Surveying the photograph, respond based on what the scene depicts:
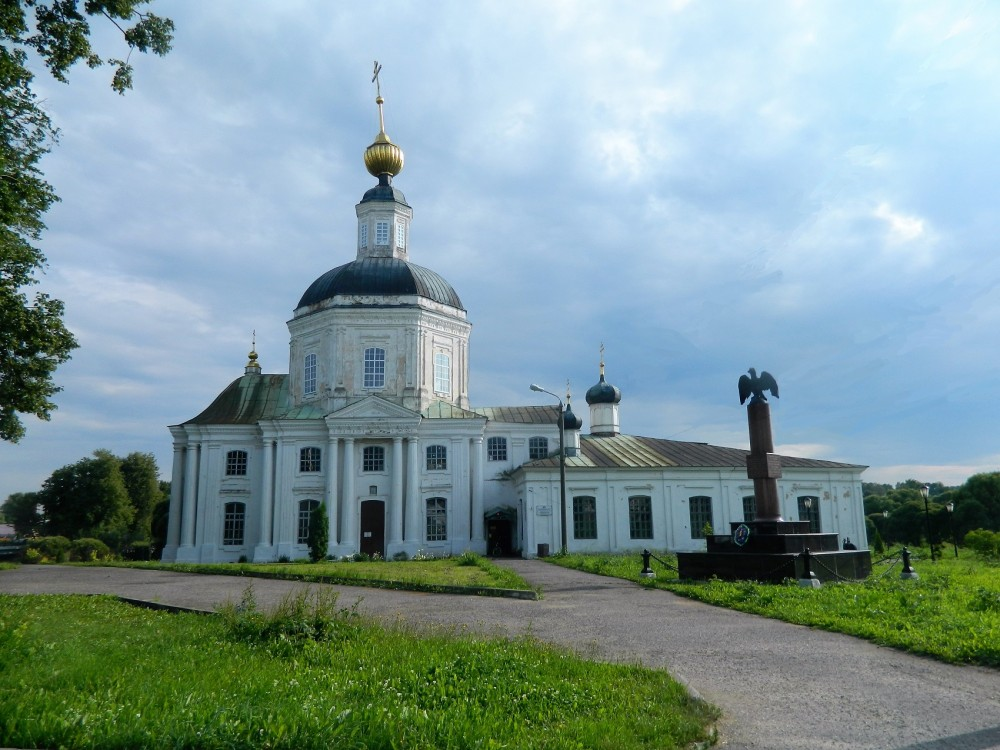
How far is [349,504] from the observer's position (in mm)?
34406

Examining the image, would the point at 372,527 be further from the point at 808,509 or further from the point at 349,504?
the point at 808,509

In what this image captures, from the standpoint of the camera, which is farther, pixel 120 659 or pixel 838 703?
pixel 120 659

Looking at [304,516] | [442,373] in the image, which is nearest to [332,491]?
[304,516]

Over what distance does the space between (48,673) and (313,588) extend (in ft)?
34.4

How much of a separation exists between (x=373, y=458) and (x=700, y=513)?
51.4 ft

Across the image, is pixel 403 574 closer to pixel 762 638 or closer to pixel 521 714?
pixel 762 638

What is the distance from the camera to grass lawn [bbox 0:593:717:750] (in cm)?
483

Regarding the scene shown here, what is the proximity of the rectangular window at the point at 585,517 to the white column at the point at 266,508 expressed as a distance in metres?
13.8

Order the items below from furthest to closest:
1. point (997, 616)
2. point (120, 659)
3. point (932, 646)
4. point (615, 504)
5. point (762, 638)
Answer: point (615, 504) → point (997, 616) → point (762, 638) → point (932, 646) → point (120, 659)

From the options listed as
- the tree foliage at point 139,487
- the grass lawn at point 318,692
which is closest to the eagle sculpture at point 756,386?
the grass lawn at point 318,692

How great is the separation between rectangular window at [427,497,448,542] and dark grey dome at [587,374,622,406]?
1138 centimetres

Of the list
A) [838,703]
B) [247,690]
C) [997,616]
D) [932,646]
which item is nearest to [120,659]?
[247,690]

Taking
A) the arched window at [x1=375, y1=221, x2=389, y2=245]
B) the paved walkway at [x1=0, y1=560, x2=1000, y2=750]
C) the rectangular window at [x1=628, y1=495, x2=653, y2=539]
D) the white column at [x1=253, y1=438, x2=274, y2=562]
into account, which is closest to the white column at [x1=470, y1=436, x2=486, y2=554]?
the rectangular window at [x1=628, y1=495, x2=653, y2=539]

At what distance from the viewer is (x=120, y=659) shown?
7.20 metres
